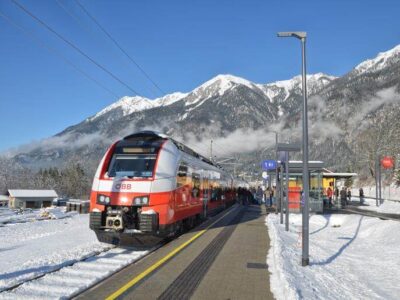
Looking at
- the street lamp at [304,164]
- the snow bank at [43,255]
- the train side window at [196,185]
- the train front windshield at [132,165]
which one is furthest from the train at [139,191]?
the street lamp at [304,164]

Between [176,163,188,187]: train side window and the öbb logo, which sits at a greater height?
[176,163,188,187]: train side window

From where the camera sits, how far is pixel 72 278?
8.45m

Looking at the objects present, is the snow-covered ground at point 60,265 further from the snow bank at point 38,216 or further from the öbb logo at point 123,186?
the snow bank at point 38,216

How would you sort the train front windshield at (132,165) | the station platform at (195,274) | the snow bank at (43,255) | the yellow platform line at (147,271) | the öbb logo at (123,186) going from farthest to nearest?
the train front windshield at (132,165)
the öbb logo at (123,186)
the snow bank at (43,255)
the station platform at (195,274)
the yellow platform line at (147,271)

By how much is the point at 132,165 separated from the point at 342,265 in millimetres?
6758

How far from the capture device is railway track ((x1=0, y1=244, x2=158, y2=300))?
732cm

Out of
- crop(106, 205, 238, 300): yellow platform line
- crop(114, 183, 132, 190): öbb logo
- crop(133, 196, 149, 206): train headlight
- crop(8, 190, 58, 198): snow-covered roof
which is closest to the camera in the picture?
crop(106, 205, 238, 300): yellow platform line

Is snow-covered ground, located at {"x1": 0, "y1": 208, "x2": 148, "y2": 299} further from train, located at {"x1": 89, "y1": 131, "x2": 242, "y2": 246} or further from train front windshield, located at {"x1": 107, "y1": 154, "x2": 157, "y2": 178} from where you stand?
train front windshield, located at {"x1": 107, "y1": 154, "x2": 157, "y2": 178}

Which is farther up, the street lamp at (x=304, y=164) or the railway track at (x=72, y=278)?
the street lamp at (x=304, y=164)

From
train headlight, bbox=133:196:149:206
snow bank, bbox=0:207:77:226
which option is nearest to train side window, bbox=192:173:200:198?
train headlight, bbox=133:196:149:206

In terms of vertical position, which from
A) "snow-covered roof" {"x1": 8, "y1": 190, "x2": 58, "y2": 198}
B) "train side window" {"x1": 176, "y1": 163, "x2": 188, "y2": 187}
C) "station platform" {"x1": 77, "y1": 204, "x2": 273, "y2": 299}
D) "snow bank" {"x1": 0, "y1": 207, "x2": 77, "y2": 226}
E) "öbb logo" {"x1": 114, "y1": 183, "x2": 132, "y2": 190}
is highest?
"train side window" {"x1": 176, "y1": 163, "x2": 188, "y2": 187}

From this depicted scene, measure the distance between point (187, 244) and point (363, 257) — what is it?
19.8ft

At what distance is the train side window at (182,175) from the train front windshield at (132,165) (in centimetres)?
127

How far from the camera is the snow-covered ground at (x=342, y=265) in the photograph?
28.0ft
